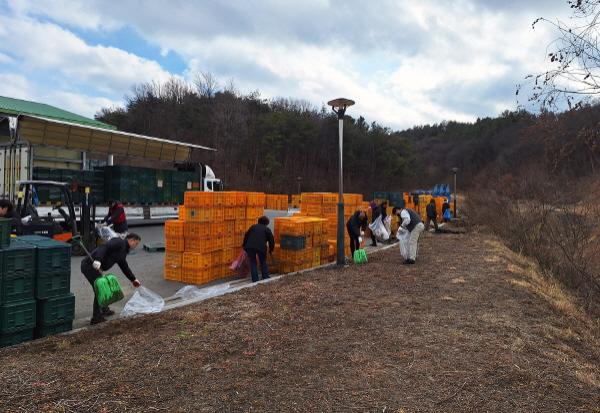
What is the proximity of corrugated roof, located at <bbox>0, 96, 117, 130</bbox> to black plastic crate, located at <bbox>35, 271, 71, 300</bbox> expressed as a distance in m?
27.7

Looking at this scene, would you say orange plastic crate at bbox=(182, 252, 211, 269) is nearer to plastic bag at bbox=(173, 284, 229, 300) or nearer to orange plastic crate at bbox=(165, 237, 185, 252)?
orange plastic crate at bbox=(165, 237, 185, 252)

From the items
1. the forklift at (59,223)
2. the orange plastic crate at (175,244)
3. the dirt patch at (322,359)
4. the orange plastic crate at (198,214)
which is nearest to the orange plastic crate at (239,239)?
the orange plastic crate at (198,214)

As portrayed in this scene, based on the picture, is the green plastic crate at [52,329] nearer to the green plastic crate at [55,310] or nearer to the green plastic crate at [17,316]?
the green plastic crate at [55,310]

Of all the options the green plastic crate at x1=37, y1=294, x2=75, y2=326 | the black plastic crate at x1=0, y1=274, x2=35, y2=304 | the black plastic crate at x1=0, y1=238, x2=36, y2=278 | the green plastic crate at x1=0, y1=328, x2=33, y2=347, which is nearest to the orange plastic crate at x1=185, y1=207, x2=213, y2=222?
the green plastic crate at x1=37, y1=294, x2=75, y2=326

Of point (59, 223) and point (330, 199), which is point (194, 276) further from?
point (59, 223)

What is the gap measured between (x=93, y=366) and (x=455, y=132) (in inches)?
5110

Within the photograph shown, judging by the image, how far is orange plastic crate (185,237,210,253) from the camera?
9.19 meters

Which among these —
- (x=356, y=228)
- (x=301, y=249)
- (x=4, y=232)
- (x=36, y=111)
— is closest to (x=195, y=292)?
(x=301, y=249)

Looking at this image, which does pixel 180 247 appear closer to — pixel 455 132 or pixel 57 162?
pixel 57 162

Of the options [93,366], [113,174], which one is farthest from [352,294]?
[113,174]

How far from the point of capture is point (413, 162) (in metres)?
73.2

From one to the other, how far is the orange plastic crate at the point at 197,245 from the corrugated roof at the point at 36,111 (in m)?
25.0

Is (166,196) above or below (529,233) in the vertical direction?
above

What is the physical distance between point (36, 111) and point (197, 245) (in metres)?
30.6
